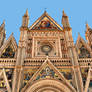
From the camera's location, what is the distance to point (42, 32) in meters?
15.6

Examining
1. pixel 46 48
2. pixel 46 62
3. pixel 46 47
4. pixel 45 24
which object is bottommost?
pixel 46 62

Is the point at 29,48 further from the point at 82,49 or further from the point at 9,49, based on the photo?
the point at 82,49

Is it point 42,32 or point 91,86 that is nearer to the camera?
point 91,86

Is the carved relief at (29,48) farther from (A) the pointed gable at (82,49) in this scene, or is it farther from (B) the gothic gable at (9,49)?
(A) the pointed gable at (82,49)

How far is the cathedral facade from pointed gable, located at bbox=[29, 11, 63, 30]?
0.21 metres

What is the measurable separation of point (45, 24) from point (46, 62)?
667 cm

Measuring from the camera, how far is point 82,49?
44.8 feet

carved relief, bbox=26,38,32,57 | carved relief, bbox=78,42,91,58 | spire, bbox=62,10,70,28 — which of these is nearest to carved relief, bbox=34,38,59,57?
carved relief, bbox=26,38,32,57

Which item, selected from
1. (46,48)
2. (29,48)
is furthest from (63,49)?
(29,48)

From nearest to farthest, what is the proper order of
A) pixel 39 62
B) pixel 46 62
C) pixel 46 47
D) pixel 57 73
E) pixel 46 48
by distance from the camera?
pixel 57 73 → pixel 46 62 → pixel 39 62 → pixel 46 48 → pixel 46 47

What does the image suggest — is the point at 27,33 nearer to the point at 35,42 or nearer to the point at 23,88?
the point at 35,42

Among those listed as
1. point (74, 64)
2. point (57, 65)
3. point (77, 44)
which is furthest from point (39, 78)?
point (77, 44)

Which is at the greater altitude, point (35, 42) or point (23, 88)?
point (35, 42)

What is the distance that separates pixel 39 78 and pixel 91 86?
404 cm
